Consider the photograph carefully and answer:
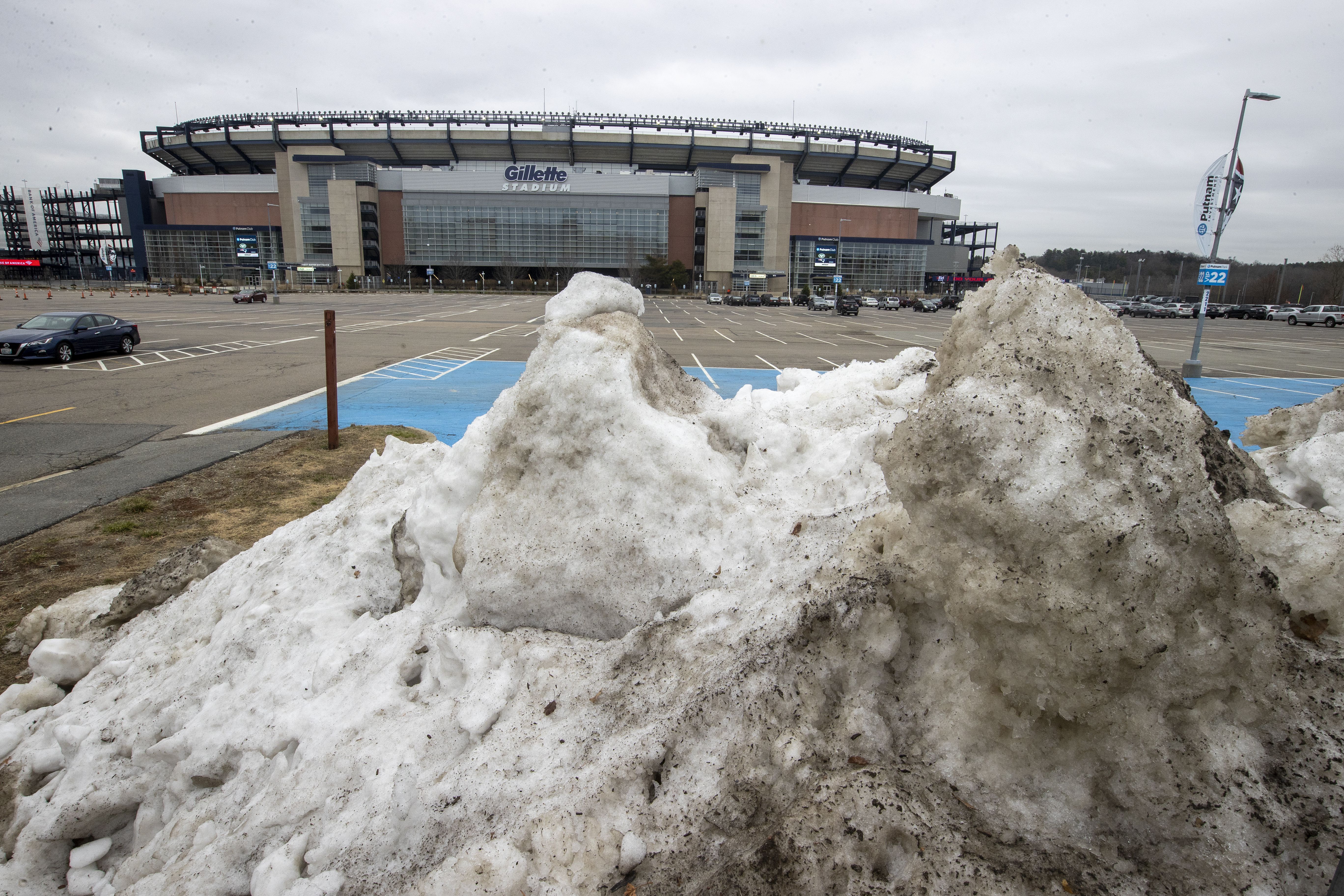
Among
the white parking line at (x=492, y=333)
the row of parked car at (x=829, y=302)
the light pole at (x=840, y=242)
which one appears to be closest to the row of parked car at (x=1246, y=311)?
the row of parked car at (x=829, y=302)

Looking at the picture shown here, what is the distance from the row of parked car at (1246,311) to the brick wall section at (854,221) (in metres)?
41.5

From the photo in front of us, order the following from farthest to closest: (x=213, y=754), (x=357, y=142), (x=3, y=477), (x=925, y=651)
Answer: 1. (x=357, y=142)
2. (x=3, y=477)
3. (x=213, y=754)
4. (x=925, y=651)

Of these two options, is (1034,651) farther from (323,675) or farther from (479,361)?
(479,361)

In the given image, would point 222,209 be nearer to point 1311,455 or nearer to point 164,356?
point 164,356

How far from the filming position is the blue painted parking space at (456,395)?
11484 mm

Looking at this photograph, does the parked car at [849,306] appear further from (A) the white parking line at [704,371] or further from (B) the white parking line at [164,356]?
(B) the white parking line at [164,356]

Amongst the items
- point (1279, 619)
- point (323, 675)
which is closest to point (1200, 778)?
point (1279, 619)

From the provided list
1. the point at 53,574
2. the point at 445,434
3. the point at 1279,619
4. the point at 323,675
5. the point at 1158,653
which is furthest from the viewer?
the point at 445,434

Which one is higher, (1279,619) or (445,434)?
(1279,619)

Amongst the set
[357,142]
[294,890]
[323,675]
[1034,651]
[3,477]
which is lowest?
[3,477]

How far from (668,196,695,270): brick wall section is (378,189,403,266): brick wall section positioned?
3807cm

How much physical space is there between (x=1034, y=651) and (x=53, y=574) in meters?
6.63

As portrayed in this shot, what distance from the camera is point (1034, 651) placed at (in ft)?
6.61

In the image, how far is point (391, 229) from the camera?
102 m
